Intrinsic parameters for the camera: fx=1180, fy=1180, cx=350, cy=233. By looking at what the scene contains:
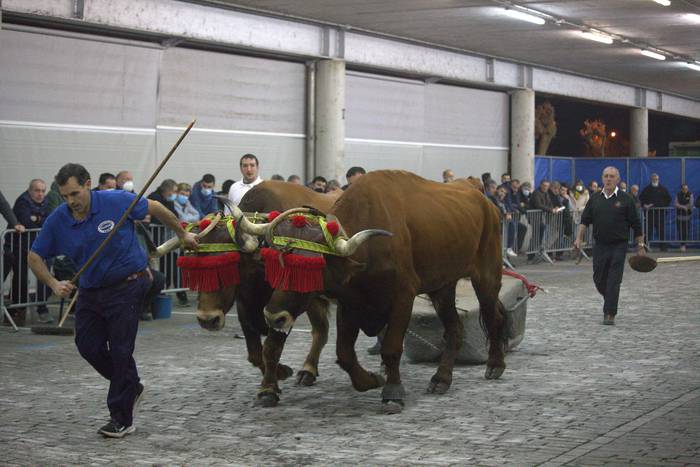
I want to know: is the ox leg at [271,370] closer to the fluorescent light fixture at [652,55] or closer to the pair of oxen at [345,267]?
the pair of oxen at [345,267]

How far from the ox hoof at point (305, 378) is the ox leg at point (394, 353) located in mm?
1238

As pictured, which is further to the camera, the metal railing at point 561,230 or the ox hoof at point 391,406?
the metal railing at point 561,230

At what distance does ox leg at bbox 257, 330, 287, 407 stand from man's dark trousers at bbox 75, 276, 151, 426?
1.30 metres

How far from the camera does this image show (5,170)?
1769 centimetres

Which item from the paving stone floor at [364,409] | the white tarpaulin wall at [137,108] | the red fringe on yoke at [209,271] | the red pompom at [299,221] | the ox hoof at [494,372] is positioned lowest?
the paving stone floor at [364,409]

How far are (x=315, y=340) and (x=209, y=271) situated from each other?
180cm

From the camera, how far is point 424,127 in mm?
28219

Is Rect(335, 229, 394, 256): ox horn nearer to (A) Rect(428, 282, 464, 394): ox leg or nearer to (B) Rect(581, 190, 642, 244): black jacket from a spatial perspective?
(A) Rect(428, 282, 464, 394): ox leg

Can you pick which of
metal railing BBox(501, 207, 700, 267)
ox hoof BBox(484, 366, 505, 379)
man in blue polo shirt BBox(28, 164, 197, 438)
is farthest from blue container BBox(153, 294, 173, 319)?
metal railing BBox(501, 207, 700, 267)

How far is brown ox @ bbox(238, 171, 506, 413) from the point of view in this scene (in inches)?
351

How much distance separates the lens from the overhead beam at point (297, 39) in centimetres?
1852

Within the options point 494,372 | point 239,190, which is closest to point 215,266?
point 494,372

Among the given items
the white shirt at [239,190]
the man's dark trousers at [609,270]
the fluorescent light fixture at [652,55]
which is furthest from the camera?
the fluorescent light fixture at [652,55]

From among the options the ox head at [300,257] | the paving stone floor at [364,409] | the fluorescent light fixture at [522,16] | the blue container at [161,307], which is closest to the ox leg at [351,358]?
the paving stone floor at [364,409]
